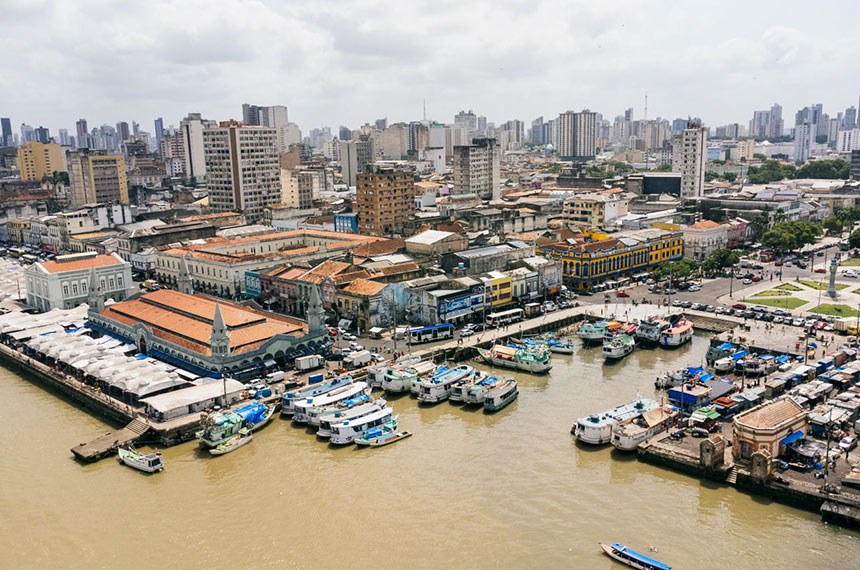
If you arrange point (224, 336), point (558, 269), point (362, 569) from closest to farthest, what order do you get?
point (362, 569) → point (224, 336) → point (558, 269)

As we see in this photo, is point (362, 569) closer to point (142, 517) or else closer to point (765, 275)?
point (142, 517)

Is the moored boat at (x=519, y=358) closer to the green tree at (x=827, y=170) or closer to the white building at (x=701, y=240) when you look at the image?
the white building at (x=701, y=240)

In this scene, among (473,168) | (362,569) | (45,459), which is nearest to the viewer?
(362,569)

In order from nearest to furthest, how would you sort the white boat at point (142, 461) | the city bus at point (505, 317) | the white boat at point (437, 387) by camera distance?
the white boat at point (142, 461)
the white boat at point (437, 387)
the city bus at point (505, 317)

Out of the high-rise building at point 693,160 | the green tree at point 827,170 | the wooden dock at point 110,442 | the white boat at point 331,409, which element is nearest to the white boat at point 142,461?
the wooden dock at point 110,442

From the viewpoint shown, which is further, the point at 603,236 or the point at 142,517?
the point at 603,236

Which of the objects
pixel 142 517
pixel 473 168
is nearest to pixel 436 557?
pixel 142 517

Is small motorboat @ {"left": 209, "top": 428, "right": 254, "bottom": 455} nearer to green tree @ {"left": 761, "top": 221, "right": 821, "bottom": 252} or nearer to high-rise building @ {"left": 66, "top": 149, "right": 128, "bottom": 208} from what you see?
green tree @ {"left": 761, "top": 221, "right": 821, "bottom": 252}
